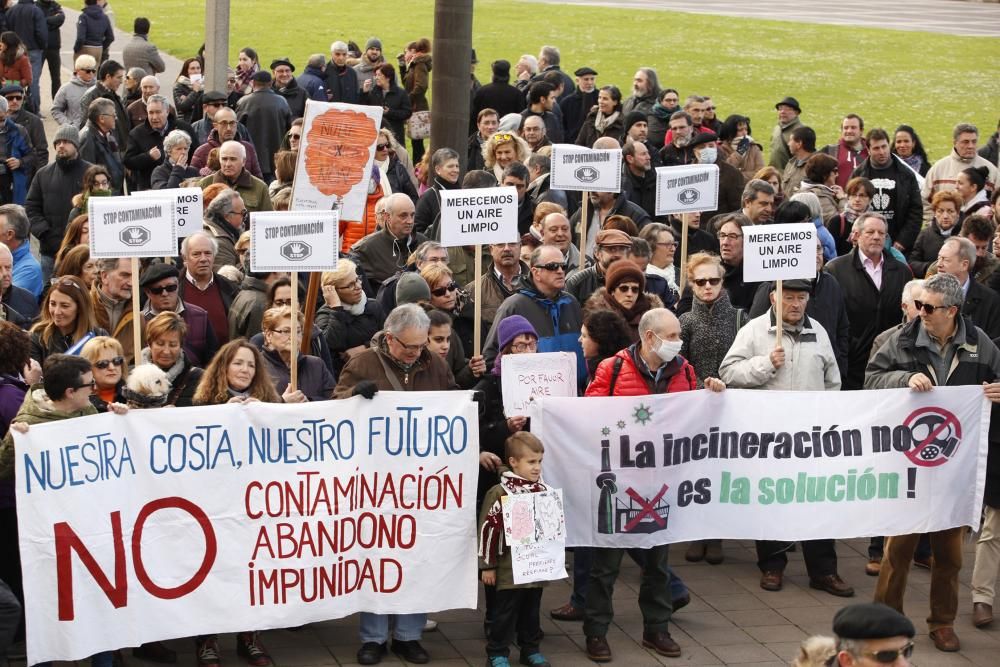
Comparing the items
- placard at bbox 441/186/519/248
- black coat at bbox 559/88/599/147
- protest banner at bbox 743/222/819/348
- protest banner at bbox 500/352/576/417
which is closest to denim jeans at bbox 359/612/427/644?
protest banner at bbox 500/352/576/417

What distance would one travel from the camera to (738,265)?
37.0 feet

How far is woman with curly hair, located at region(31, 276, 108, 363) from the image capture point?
9.00 metres

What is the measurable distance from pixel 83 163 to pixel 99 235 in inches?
224

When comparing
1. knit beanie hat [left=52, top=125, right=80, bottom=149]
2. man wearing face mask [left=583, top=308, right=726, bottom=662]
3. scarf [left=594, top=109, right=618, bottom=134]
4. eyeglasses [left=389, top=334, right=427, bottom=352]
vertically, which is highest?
scarf [left=594, top=109, right=618, bottom=134]

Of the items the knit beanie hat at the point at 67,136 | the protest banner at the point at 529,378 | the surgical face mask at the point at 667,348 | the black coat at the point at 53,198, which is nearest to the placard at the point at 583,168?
the protest banner at the point at 529,378

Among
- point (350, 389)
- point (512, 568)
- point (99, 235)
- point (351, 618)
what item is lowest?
point (351, 618)

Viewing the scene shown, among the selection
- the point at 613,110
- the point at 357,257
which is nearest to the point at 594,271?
the point at 357,257

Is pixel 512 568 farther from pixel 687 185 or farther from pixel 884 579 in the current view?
pixel 687 185

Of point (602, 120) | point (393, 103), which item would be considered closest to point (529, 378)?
point (602, 120)

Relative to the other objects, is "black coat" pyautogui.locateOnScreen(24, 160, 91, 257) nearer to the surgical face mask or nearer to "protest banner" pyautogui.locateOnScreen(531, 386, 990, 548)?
"protest banner" pyautogui.locateOnScreen(531, 386, 990, 548)

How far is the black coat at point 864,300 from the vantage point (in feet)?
37.0

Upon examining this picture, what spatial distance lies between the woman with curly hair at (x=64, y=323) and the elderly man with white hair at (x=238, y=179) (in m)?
4.21

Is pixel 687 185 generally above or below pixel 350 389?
above

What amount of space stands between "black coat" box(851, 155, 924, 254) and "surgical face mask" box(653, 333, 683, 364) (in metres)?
6.15
